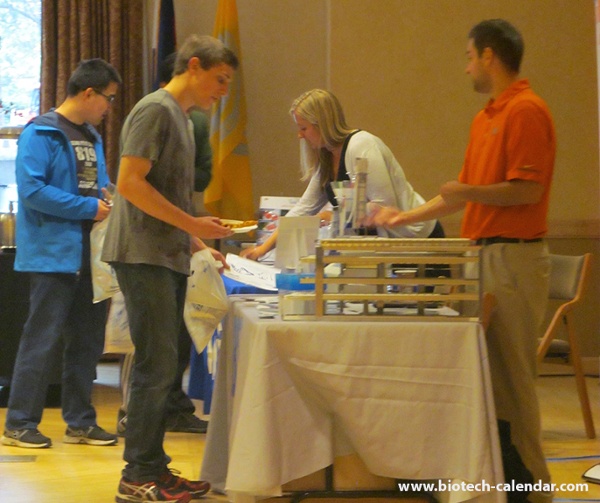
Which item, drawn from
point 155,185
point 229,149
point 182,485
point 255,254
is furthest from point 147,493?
point 229,149

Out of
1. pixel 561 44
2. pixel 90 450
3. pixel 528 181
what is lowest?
pixel 90 450

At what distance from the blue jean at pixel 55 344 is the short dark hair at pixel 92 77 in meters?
0.76

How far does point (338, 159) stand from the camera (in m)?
3.23

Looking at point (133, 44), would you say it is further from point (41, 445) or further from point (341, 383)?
point (341, 383)

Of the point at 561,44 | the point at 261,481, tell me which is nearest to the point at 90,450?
the point at 261,481

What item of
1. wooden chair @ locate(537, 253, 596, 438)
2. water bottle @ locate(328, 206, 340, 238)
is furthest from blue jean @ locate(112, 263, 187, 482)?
wooden chair @ locate(537, 253, 596, 438)

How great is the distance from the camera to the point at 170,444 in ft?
12.2

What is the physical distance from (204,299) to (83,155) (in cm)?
127

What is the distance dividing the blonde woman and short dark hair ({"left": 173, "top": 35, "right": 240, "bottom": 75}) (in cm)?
57

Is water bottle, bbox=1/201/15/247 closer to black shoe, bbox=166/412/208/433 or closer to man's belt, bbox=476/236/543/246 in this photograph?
black shoe, bbox=166/412/208/433

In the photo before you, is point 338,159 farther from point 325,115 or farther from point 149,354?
point 149,354

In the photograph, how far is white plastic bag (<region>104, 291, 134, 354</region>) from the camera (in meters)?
3.32

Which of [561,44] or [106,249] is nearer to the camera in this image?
[106,249]

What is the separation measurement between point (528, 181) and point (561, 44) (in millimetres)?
3721
